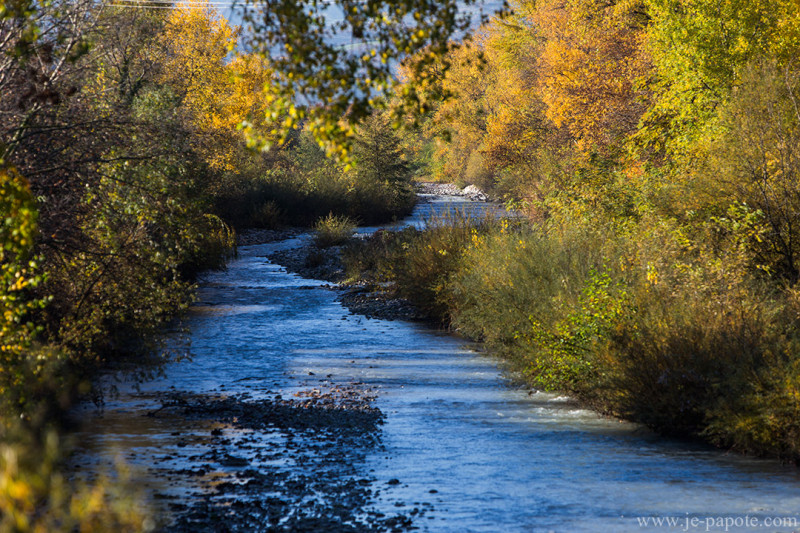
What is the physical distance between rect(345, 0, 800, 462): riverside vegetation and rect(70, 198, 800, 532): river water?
0.60 metres

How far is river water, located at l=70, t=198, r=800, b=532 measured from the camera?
7348 millimetres

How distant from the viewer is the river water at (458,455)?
7.35m

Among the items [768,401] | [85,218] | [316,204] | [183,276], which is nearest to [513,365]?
[768,401]

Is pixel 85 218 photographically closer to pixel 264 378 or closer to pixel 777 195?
pixel 264 378

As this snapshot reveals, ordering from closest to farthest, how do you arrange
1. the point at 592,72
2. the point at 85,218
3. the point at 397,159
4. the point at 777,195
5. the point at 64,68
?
the point at 64,68
the point at 85,218
the point at 777,195
the point at 592,72
the point at 397,159

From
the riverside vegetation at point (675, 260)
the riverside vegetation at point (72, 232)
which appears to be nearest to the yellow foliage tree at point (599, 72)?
the riverside vegetation at point (675, 260)

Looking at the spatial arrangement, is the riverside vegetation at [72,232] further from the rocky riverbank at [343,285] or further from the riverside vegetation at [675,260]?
the rocky riverbank at [343,285]

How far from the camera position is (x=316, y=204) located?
42844 millimetres

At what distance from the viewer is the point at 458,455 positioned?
9.16m

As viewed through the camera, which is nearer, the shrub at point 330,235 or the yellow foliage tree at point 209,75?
the shrub at point 330,235

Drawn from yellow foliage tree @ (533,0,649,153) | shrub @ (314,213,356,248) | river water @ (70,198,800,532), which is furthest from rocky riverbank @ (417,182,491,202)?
river water @ (70,198,800,532)

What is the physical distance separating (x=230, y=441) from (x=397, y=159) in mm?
40124

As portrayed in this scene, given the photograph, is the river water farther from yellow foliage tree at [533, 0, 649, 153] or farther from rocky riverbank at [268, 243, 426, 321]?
yellow foliage tree at [533, 0, 649, 153]

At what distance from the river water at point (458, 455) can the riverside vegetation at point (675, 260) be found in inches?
23.7
